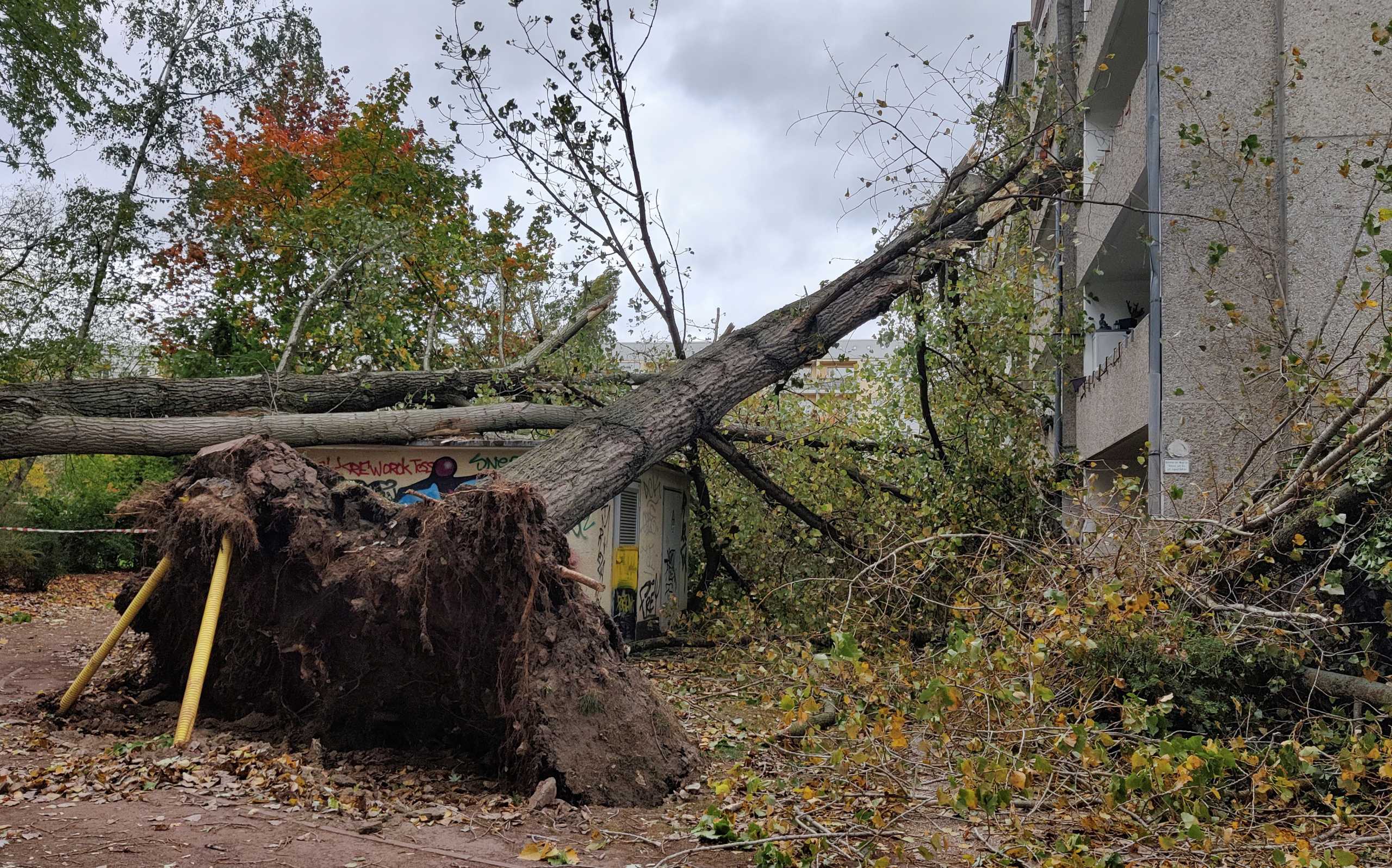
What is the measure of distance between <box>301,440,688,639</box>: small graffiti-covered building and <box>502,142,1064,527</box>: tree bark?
2928 mm

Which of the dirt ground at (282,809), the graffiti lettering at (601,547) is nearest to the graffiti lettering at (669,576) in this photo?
the graffiti lettering at (601,547)

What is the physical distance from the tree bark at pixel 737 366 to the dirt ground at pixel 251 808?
2.27m

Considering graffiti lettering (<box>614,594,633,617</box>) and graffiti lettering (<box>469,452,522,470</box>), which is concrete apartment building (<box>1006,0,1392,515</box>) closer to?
graffiti lettering (<box>614,594,633,617</box>)

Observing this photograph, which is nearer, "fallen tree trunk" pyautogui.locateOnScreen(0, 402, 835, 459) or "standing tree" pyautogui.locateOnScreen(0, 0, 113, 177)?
"fallen tree trunk" pyautogui.locateOnScreen(0, 402, 835, 459)

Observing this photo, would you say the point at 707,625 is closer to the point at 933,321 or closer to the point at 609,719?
the point at 933,321

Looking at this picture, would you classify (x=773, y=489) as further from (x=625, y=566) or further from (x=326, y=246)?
(x=326, y=246)

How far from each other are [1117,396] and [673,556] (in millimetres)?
5789

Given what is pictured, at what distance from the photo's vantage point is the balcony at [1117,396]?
9.78m

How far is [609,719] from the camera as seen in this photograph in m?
5.46

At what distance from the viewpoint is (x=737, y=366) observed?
8578 mm

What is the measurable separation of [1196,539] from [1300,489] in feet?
2.23

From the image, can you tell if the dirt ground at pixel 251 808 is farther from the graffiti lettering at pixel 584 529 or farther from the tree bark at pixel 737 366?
the graffiti lettering at pixel 584 529

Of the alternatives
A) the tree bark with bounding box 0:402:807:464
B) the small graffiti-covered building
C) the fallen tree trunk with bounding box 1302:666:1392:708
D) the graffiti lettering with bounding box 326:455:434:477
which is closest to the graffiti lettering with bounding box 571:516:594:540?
the small graffiti-covered building

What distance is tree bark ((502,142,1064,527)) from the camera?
7.36 m
